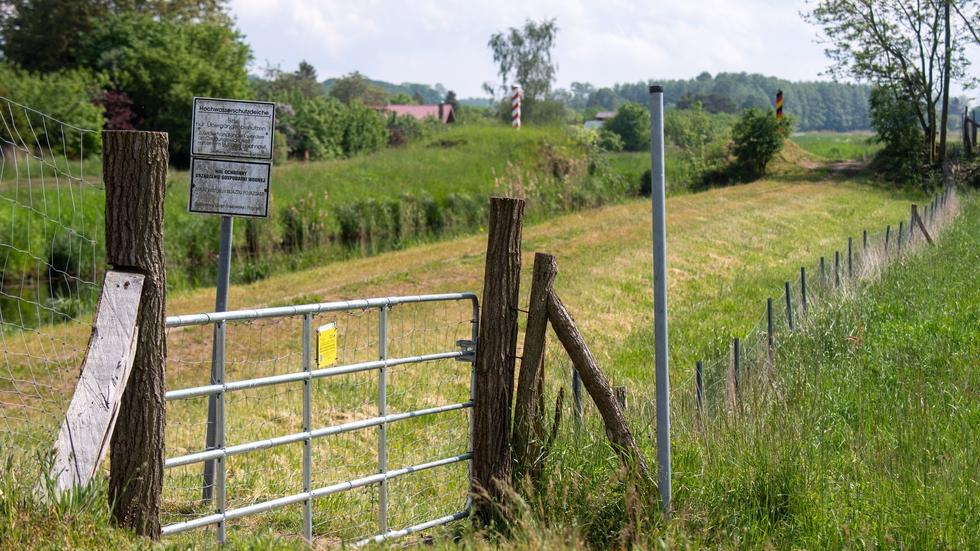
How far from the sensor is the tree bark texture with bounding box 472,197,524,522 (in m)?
6.18

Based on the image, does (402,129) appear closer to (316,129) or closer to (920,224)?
(316,129)

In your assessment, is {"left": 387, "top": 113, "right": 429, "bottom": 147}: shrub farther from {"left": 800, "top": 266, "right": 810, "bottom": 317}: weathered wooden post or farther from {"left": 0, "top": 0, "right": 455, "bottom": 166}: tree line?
{"left": 800, "top": 266, "right": 810, "bottom": 317}: weathered wooden post

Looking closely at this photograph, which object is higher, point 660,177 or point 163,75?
point 163,75

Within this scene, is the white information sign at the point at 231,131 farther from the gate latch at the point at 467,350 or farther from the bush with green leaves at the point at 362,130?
the bush with green leaves at the point at 362,130

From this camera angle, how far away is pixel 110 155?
4840 millimetres

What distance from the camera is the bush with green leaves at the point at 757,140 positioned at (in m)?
39.2

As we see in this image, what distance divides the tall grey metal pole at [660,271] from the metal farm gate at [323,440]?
1297mm

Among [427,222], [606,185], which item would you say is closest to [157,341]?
[427,222]

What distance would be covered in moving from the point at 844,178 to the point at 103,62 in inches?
1191

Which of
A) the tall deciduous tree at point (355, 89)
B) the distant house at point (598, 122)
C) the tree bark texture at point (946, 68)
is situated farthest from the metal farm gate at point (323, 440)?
the tall deciduous tree at point (355, 89)

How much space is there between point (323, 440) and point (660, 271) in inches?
183

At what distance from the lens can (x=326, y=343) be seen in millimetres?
5582

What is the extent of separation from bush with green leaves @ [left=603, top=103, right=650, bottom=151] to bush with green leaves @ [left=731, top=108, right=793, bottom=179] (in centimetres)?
1752

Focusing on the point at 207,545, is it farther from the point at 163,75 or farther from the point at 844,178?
the point at 163,75
